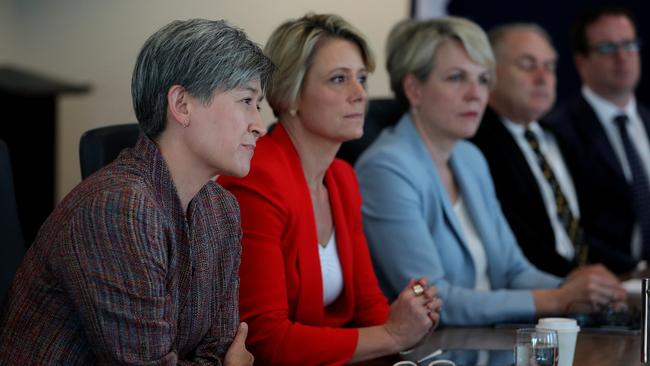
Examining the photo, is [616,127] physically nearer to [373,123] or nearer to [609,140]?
[609,140]

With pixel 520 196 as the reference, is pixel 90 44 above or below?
above

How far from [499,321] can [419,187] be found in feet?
1.30

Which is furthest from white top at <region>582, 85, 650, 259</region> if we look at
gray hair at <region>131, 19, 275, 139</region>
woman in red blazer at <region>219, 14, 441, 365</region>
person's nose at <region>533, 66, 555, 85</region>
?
gray hair at <region>131, 19, 275, 139</region>

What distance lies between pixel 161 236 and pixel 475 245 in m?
1.38

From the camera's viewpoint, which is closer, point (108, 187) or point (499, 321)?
point (108, 187)

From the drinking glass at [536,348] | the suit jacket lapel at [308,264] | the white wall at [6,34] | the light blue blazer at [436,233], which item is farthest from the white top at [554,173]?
the white wall at [6,34]

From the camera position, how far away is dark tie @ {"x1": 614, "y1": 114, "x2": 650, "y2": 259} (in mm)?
3947

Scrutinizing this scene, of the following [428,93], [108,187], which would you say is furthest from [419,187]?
[108,187]

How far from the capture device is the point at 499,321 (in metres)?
2.54

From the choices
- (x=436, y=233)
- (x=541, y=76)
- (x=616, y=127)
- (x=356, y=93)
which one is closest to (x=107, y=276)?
(x=356, y=93)

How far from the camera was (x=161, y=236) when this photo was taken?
5.34ft

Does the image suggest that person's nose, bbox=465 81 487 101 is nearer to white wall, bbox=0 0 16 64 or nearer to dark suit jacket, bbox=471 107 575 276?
dark suit jacket, bbox=471 107 575 276

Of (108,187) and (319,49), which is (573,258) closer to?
(319,49)

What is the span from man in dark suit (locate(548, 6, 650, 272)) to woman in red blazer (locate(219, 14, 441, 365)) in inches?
59.5
